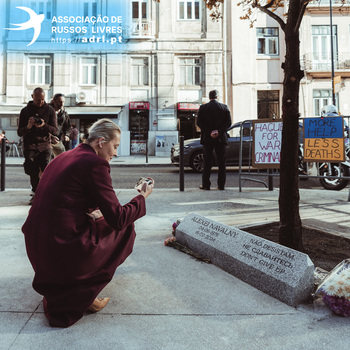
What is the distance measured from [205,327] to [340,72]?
2469 cm

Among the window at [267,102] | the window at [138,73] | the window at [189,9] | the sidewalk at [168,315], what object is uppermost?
the window at [189,9]

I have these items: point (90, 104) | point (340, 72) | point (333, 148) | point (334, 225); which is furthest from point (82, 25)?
point (334, 225)

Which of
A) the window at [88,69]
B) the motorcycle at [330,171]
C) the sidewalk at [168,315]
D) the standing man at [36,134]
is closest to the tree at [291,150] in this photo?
the sidewalk at [168,315]

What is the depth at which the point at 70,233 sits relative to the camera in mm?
2141

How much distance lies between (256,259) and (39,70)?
23.6 meters

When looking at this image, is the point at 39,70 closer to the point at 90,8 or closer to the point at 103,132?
the point at 90,8

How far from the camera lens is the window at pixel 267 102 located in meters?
23.9

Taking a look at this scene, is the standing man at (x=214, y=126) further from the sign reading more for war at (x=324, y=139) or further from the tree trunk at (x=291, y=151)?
the tree trunk at (x=291, y=151)

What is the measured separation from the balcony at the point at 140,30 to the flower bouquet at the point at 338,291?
22.9 meters

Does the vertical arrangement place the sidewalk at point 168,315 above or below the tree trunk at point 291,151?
below

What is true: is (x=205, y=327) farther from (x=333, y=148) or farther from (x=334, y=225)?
(x=333, y=148)

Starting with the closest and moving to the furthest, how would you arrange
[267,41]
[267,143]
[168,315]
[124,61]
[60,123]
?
[168,315]
[267,143]
[60,123]
[124,61]
[267,41]

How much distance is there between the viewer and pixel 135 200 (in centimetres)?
238

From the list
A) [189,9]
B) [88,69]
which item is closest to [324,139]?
[88,69]
